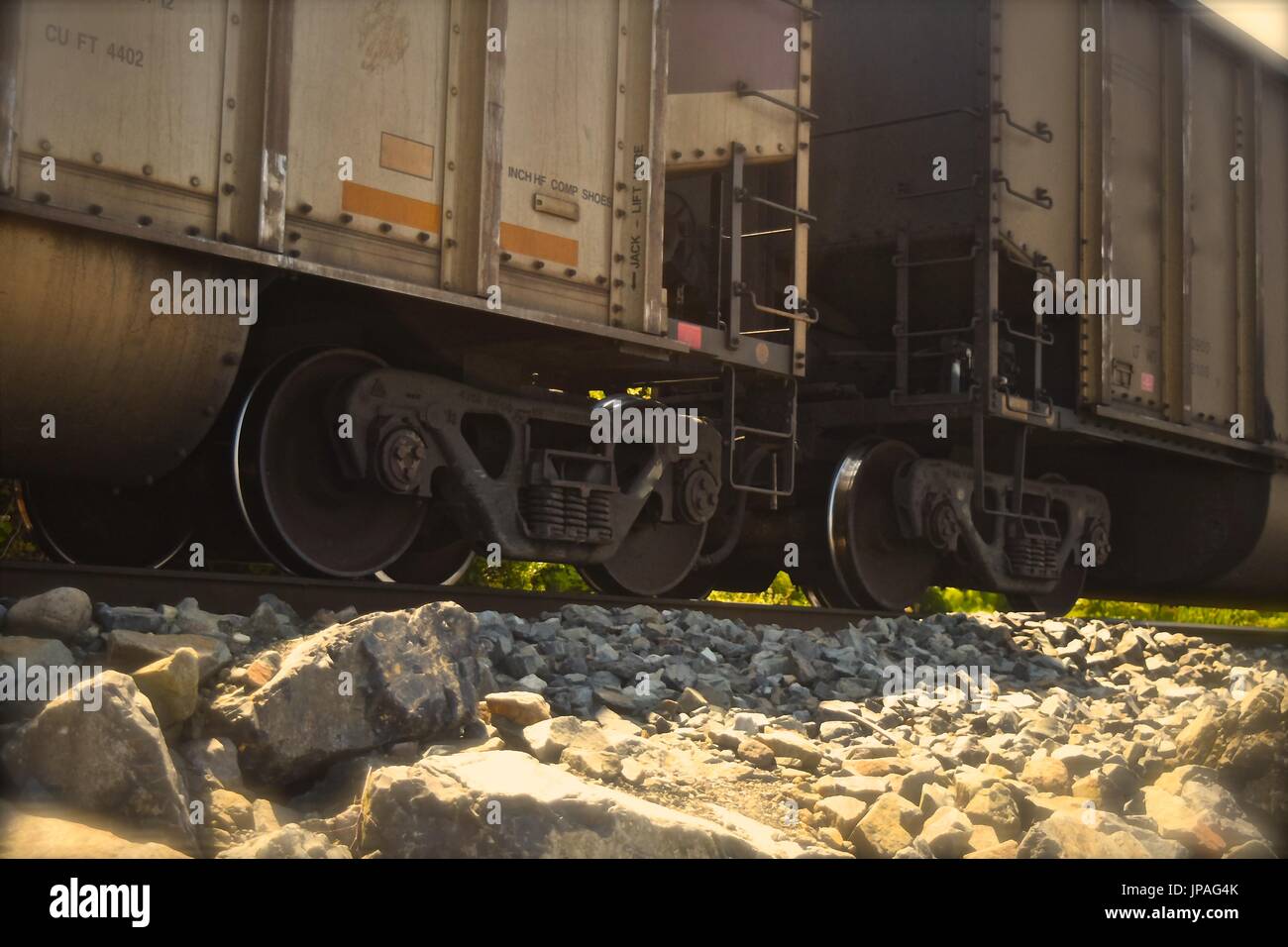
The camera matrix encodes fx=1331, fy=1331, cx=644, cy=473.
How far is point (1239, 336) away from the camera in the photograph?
11.1 m

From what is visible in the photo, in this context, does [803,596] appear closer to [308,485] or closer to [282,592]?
[308,485]

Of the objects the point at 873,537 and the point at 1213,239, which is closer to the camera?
the point at 873,537

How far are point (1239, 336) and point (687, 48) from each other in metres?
6.27

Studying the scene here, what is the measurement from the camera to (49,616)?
4016 mm

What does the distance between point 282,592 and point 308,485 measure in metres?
0.78

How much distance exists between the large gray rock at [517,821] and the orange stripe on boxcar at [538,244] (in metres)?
3.23

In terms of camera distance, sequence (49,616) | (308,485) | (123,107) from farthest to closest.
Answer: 1. (308,485)
2. (123,107)
3. (49,616)

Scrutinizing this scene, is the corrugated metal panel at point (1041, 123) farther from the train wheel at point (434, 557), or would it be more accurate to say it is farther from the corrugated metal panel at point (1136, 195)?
the train wheel at point (434, 557)

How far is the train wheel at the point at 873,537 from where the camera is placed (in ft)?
28.8

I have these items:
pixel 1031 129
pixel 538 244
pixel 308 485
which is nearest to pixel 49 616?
pixel 308 485

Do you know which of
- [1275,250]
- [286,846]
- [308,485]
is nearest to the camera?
[286,846]

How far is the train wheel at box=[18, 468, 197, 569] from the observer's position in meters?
6.41

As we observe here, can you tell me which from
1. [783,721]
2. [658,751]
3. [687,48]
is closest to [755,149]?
[687,48]
